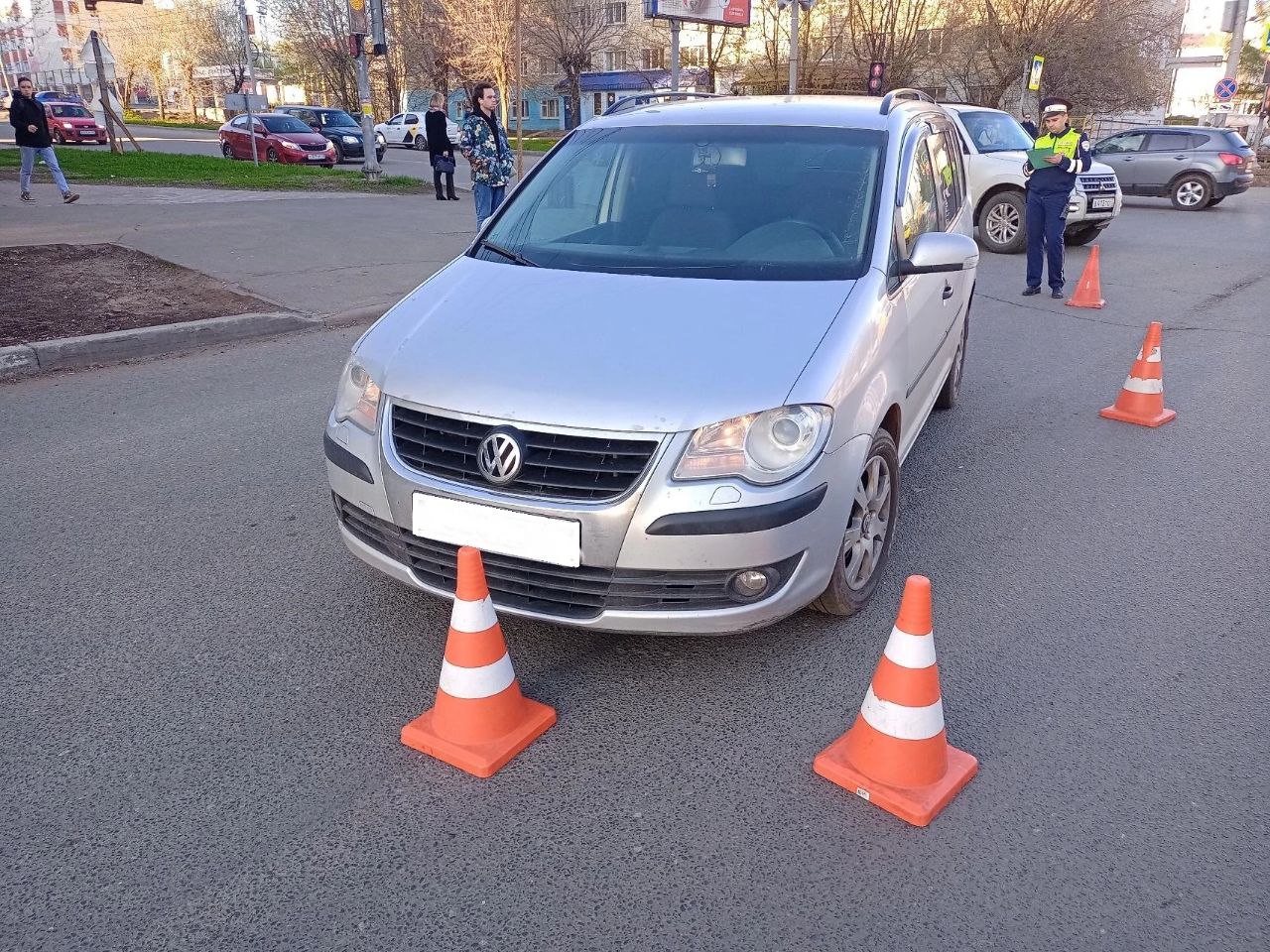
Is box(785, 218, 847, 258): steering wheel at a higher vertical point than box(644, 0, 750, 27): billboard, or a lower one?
lower

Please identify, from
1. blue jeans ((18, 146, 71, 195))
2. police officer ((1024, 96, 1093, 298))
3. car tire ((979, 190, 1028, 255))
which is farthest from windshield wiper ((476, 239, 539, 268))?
blue jeans ((18, 146, 71, 195))

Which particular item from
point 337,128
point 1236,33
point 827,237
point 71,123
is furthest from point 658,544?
point 71,123

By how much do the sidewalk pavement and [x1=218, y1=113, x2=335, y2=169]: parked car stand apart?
10.8m

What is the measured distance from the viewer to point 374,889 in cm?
232

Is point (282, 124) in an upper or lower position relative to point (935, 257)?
upper

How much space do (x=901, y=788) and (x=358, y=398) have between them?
208cm

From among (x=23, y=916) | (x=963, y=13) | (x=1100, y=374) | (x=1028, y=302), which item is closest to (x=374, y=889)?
(x=23, y=916)

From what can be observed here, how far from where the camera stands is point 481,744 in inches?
110

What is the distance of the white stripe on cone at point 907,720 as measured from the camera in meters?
2.61

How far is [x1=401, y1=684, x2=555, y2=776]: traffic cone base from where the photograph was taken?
2.74 m

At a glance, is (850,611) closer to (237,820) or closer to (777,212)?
(777,212)

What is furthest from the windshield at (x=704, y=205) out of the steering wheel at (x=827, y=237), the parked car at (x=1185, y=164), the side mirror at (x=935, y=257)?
the parked car at (x=1185, y=164)

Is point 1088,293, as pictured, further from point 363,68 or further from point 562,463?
point 363,68

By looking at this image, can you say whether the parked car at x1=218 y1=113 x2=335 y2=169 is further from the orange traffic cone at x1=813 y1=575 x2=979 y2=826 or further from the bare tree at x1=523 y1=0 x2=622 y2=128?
the orange traffic cone at x1=813 y1=575 x2=979 y2=826
